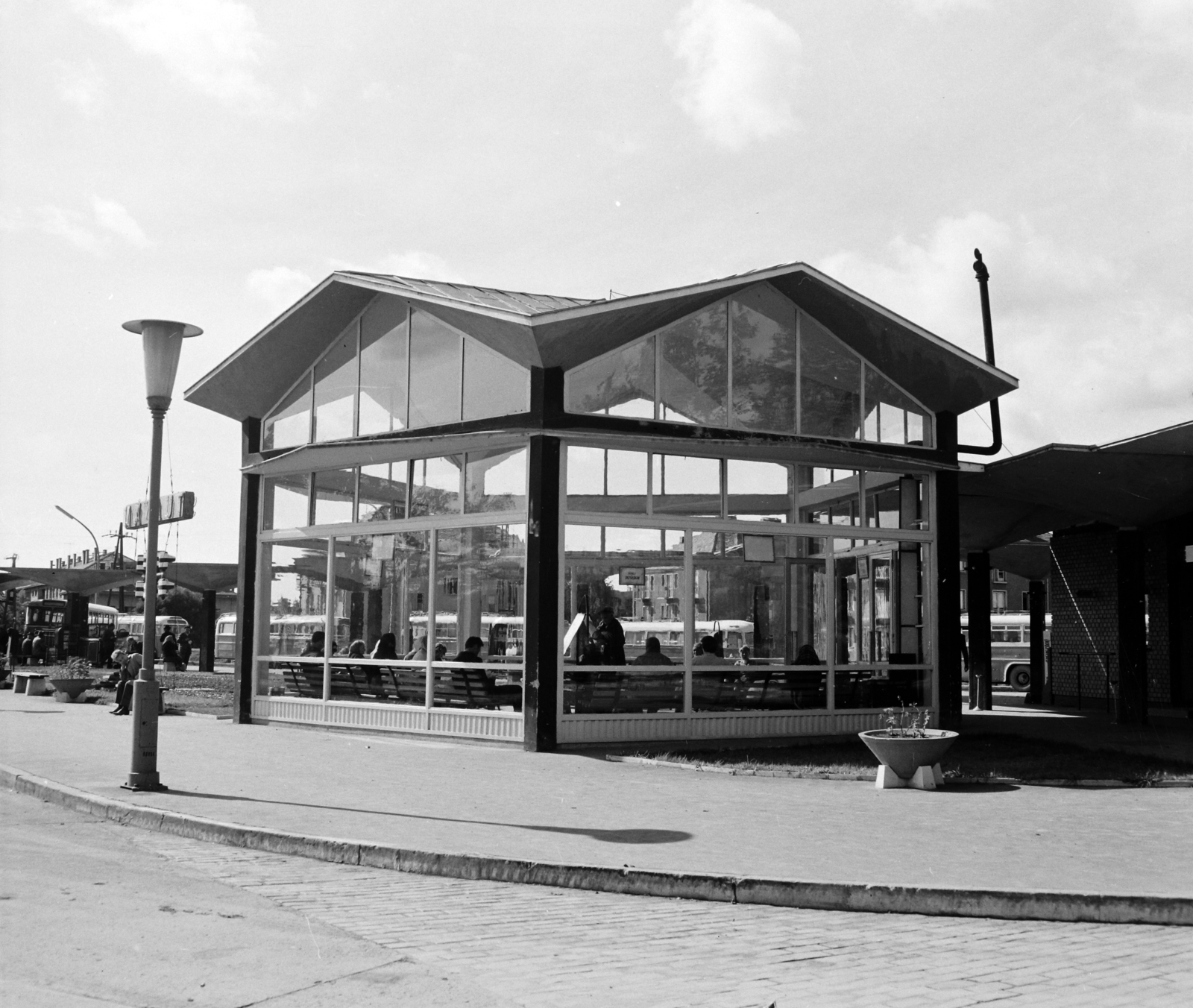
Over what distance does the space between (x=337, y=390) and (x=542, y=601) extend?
5.55 m

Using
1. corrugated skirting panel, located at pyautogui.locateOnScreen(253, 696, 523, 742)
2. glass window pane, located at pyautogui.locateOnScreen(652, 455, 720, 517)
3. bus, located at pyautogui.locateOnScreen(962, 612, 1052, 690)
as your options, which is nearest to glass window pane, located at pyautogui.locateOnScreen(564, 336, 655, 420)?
glass window pane, located at pyautogui.locateOnScreen(652, 455, 720, 517)

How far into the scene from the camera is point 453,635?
16.9 metres

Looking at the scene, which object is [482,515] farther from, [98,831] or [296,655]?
[98,831]

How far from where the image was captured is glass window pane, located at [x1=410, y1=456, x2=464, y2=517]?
16.9m

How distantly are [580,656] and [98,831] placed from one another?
6.78 m

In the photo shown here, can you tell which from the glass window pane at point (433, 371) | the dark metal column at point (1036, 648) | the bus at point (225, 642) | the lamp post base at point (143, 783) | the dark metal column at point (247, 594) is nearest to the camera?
the lamp post base at point (143, 783)

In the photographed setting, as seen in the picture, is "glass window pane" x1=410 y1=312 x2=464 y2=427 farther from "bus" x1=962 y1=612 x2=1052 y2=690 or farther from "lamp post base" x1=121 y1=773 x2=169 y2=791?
"bus" x1=962 y1=612 x2=1052 y2=690

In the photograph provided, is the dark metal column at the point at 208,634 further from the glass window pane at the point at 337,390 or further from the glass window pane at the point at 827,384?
the glass window pane at the point at 827,384

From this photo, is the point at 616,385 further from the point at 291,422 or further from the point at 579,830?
the point at 579,830

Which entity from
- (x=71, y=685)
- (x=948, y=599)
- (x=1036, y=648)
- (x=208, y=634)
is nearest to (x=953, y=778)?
(x=948, y=599)

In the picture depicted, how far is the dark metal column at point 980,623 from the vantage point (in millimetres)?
23828

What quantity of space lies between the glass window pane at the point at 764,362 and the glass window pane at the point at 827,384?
0.21 metres

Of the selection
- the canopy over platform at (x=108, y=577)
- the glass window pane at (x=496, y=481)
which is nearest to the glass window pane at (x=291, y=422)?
the glass window pane at (x=496, y=481)

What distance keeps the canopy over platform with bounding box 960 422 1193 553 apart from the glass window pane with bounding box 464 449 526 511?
658 centimetres
